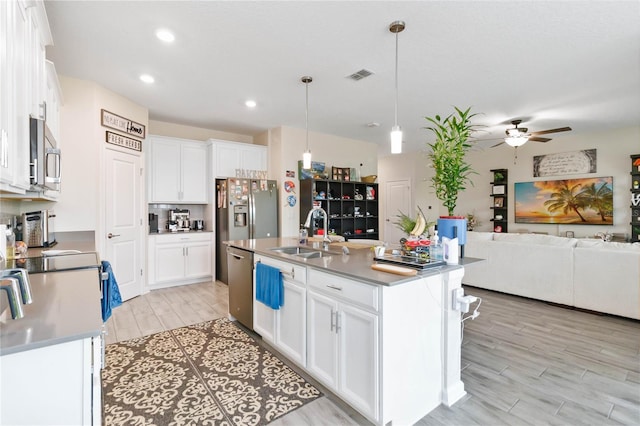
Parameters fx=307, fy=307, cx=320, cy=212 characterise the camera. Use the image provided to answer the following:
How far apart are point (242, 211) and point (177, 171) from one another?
1273 mm

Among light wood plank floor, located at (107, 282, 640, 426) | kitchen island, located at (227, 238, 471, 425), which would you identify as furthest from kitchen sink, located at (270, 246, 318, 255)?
light wood plank floor, located at (107, 282, 640, 426)

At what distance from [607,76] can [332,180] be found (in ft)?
13.5

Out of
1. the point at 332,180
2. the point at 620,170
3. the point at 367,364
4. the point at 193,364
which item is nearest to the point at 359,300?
the point at 367,364

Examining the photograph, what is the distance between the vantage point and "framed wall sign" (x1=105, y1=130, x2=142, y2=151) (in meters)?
4.00

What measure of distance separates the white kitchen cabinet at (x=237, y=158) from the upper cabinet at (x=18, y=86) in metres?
3.36

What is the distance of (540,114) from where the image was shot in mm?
4945

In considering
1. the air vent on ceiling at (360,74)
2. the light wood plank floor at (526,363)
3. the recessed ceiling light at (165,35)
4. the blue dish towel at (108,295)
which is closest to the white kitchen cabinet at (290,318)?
the light wood plank floor at (526,363)

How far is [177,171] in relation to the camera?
5164 mm

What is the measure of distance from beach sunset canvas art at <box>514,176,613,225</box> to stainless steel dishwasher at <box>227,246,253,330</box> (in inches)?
260

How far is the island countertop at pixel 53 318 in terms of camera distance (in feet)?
2.96

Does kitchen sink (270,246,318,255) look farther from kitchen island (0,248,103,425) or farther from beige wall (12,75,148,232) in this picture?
beige wall (12,75,148,232)

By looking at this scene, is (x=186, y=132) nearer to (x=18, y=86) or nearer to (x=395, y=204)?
(x=18, y=86)

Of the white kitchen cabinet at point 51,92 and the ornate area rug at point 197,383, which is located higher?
the white kitchen cabinet at point 51,92

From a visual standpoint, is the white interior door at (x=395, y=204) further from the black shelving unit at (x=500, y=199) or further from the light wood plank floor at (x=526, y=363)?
the light wood plank floor at (x=526, y=363)
